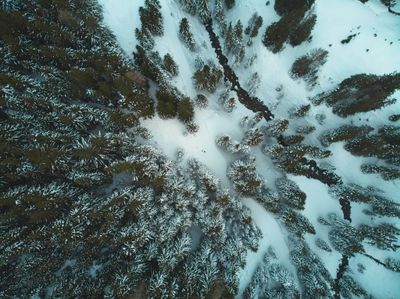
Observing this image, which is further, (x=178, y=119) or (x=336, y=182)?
(x=336, y=182)

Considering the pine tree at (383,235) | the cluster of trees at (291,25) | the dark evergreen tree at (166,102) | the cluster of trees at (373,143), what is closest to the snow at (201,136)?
the dark evergreen tree at (166,102)

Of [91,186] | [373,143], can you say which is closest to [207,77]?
[91,186]

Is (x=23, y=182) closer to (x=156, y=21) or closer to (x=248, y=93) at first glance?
(x=156, y=21)

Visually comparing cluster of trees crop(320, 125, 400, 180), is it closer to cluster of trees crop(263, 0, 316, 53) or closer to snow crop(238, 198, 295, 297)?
snow crop(238, 198, 295, 297)

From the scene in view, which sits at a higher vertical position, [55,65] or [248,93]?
[248,93]

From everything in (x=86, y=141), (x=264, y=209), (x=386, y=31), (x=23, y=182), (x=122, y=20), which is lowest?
(x=23, y=182)

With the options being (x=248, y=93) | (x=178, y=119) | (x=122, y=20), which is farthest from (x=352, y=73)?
(x=122, y=20)
